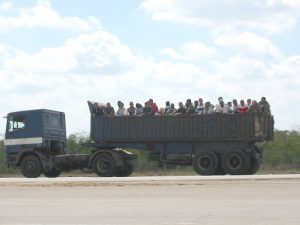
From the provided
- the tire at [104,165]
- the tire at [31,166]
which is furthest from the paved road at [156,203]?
the tire at [31,166]

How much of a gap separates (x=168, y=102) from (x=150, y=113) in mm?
894

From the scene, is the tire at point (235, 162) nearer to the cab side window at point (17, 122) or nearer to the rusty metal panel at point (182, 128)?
the rusty metal panel at point (182, 128)

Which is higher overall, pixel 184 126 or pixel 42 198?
pixel 184 126

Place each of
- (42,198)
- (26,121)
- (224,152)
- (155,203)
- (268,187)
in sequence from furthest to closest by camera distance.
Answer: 1. (26,121)
2. (224,152)
3. (268,187)
4. (42,198)
5. (155,203)

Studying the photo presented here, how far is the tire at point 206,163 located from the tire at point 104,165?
11.3 ft

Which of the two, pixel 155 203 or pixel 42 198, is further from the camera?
pixel 42 198

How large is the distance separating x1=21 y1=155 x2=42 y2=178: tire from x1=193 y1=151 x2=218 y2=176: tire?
696cm

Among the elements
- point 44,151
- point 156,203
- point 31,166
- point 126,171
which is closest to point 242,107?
point 126,171

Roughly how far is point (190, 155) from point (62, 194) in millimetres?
12391

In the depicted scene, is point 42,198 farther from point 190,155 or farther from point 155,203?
point 190,155

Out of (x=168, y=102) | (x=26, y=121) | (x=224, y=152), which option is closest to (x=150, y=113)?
(x=168, y=102)

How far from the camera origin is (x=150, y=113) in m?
32.8

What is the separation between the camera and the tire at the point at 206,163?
3203 centimetres

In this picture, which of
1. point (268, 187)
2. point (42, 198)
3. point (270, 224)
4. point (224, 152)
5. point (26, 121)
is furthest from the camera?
point (26, 121)
